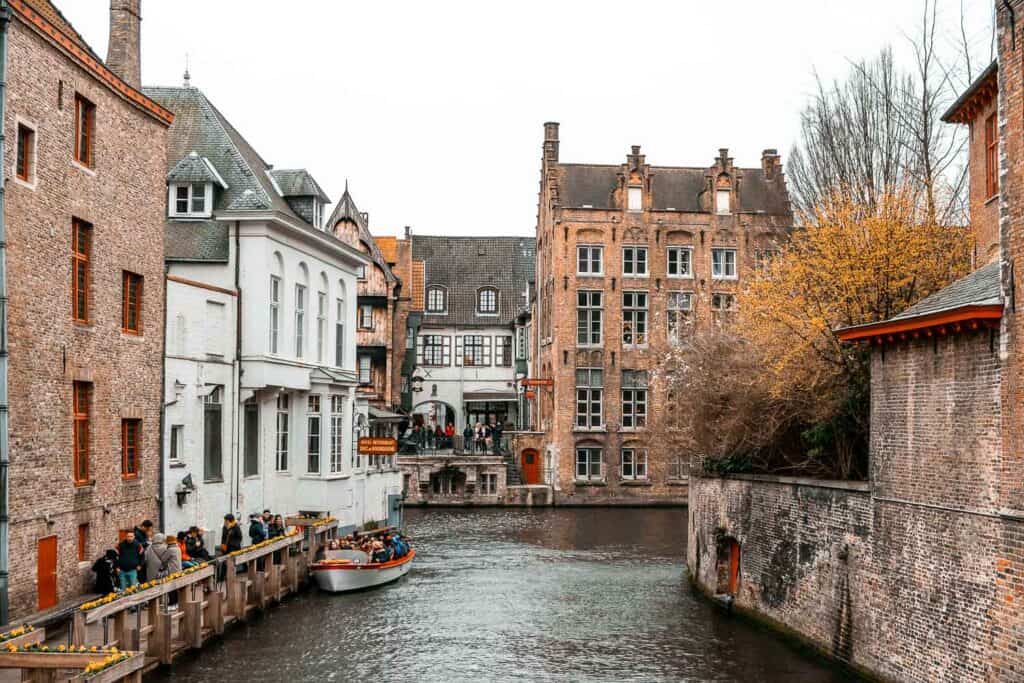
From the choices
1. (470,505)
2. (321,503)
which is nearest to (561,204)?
(470,505)

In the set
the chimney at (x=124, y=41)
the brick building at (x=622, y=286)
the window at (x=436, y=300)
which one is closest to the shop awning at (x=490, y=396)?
the window at (x=436, y=300)

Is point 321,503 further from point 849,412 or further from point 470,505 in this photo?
point 470,505

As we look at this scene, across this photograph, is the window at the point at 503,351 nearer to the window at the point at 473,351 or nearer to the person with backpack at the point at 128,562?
the window at the point at 473,351

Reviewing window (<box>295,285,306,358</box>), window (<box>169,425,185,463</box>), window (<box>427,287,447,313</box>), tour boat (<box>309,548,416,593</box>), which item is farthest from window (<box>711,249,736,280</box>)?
window (<box>169,425,185,463</box>)

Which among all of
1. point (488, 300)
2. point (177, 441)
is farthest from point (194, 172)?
point (488, 300)

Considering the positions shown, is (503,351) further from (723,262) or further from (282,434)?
Answer: (282,434)

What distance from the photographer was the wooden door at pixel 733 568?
2617cm

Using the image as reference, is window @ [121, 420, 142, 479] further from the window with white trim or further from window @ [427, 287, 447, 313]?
window @ [427, 287, 447, 313]

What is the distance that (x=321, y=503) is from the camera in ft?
111

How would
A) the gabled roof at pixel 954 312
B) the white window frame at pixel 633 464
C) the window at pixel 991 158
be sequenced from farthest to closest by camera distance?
the white window frame at pixel 633 464 → the window at pixel 991 158 → the gabled roof at pixel 954 312

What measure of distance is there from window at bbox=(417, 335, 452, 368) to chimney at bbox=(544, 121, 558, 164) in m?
16.0

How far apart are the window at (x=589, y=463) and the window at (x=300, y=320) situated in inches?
1057

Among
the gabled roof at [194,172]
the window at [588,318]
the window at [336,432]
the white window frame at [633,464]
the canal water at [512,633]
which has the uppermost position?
the gabled roof at [194,172]

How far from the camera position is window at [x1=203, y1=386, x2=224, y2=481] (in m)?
28.6
